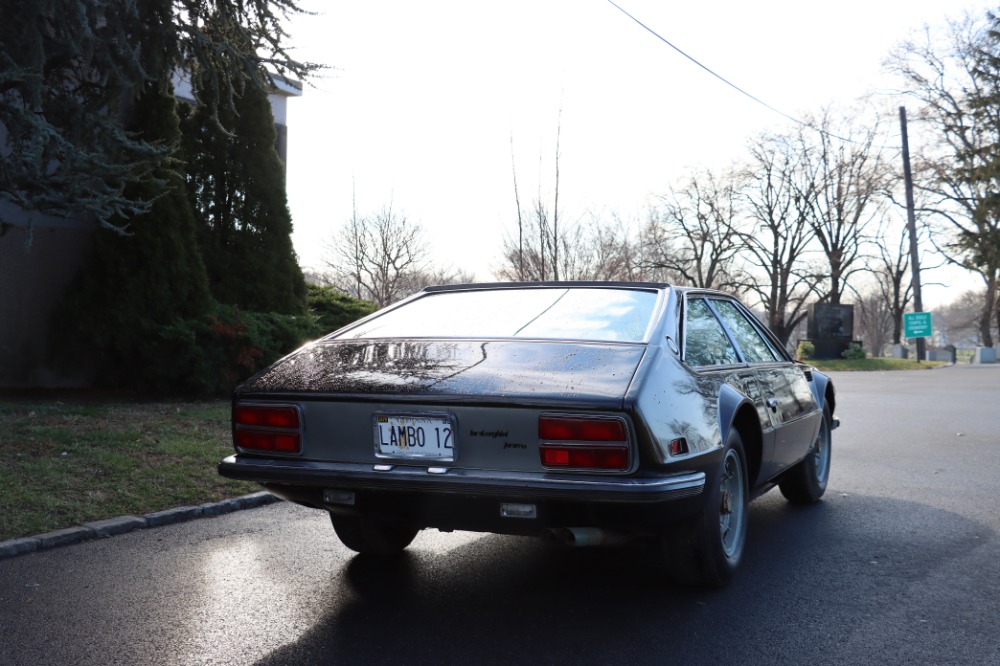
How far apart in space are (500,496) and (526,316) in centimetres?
123

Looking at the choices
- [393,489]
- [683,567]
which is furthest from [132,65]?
[683,567]

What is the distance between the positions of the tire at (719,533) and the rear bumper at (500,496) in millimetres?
213

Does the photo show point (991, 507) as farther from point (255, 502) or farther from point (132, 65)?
point (132, 65)

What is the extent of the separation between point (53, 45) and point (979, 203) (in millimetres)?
41812

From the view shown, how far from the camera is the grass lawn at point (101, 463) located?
224 inches

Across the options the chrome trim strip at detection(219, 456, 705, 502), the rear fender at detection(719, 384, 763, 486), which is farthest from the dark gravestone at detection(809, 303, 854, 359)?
the chrome trim strip at detection(219, 456, 705, 502)

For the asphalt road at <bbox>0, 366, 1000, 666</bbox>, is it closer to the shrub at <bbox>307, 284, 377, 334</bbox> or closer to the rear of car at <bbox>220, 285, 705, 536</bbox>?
the rear of car at <bbox>220, 285, 705, 536</bbox>

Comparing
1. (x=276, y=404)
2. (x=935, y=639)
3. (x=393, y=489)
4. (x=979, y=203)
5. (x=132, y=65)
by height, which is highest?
(x=979, y=203)

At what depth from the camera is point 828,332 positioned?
40812 millimetres

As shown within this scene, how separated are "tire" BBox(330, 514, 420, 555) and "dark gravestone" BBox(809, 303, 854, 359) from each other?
3841cm

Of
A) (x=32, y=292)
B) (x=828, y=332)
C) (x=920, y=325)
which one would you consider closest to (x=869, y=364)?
(x=920, y=325)

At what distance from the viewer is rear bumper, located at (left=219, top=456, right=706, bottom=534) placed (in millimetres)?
3332

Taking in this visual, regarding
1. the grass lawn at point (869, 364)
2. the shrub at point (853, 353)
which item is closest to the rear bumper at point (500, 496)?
the grass lawn at point (869, 364)

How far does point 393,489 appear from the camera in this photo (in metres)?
3.54
